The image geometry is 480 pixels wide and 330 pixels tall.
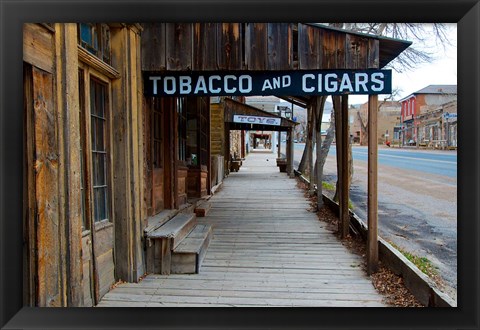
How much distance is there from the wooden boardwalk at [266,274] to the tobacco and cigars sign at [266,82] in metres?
2.20

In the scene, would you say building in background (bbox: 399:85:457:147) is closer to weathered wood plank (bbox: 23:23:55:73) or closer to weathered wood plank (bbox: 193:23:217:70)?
weathered wood plank (bbox: 193:23:217:70)

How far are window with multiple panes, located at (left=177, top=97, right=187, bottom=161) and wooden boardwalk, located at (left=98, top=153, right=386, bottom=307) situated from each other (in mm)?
1443

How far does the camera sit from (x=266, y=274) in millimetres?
5059

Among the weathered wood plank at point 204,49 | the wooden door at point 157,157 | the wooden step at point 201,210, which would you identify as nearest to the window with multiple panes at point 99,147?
the weathered wood plank at point 204,49

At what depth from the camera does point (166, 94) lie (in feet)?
16.8

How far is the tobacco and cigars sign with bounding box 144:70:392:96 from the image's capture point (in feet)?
16.4

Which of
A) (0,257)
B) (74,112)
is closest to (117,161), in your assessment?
(74,112)

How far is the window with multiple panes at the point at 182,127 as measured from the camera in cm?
818

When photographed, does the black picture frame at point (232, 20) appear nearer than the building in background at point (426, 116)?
Yes

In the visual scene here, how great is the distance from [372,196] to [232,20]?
3.78m

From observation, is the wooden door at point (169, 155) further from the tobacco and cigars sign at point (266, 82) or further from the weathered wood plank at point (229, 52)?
the weathered wood plank at point (229, 52)

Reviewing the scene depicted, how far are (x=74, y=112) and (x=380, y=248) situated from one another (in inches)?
161

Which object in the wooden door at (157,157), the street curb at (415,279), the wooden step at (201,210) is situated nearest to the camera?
the street curb at (415,279)

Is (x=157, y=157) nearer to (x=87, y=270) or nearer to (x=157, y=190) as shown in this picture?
(x=157, y=190)
